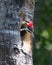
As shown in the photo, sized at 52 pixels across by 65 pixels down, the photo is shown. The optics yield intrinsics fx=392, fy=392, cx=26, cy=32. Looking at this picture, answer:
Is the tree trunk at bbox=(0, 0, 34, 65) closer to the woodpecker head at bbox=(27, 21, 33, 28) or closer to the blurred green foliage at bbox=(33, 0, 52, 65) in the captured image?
the woodpecker head at bbox=(27, 21, 33, 28)

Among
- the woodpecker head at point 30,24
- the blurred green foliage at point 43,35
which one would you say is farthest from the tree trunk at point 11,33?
the blurred green foliage at point 43,35

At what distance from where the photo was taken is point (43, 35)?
14.1 feet

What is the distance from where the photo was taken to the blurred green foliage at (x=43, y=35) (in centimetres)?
415

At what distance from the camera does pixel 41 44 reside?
4047 millimetres

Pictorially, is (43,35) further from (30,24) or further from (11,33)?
(11,33)

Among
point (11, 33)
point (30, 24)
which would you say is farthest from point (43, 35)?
point (11, 33)

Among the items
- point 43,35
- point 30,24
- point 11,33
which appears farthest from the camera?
point 43,35

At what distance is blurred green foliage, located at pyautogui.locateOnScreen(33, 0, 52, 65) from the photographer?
4150 millimetres

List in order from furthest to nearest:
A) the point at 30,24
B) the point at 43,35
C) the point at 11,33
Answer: the point at 43,35 < the point at 30,24 < the point at 11,33

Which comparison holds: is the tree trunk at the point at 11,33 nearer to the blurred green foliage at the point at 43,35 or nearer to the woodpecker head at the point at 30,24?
the woodpecker head at the point at 30,24

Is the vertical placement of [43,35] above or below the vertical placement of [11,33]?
below

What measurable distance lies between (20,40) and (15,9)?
15cm

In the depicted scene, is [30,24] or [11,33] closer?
[11,33]

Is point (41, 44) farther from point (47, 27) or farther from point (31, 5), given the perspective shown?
point (31, 5)
